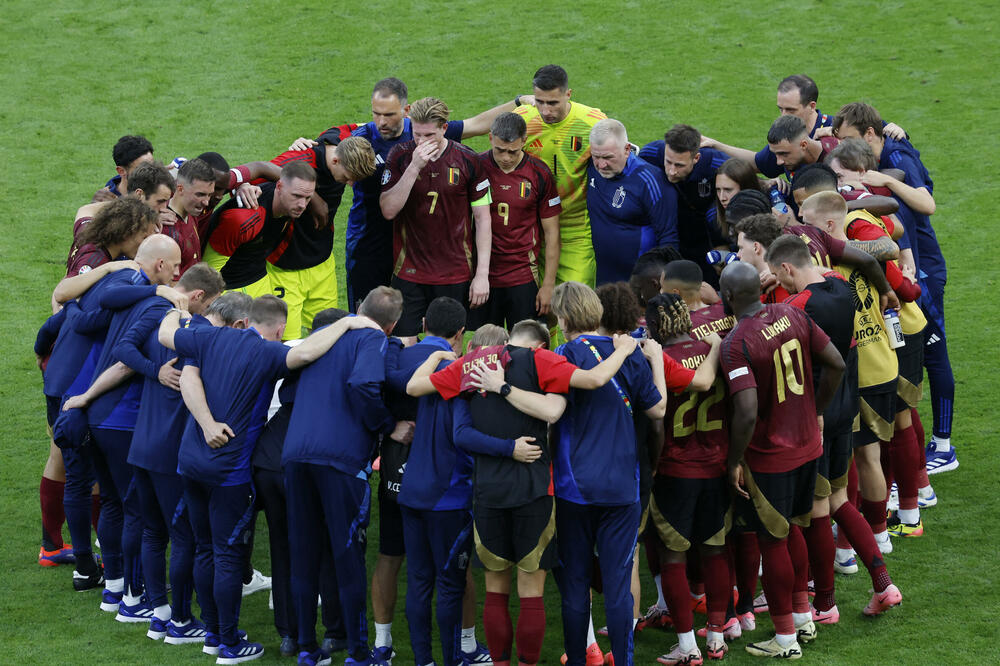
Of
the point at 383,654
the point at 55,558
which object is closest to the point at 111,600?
the point at 55,558

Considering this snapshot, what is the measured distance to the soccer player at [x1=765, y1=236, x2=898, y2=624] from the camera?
607cm

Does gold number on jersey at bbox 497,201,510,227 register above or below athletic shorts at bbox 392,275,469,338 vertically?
above

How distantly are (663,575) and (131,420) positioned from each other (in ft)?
9.64

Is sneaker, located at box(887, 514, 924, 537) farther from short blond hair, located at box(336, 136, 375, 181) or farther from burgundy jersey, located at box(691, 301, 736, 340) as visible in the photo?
short blond hair, located at box(336, 136, 375, 181)

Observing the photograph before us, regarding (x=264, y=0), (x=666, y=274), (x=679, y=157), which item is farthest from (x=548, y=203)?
(x=264, y=0)

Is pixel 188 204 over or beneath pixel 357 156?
beneath

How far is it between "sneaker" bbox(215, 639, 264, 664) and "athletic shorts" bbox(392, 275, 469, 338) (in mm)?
2812

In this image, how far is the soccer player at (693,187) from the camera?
7.71 metres

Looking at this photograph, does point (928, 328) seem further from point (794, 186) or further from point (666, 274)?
point (666, 274)

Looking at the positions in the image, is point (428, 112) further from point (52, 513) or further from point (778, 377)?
point (52, 513)

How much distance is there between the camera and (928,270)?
27.2 feet

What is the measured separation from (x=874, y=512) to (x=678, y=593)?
1603 mm

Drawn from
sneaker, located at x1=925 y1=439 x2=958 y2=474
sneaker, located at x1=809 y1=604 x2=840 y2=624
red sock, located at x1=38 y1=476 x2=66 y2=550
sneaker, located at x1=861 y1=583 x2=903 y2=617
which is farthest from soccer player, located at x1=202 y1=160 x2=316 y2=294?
sneaker, located at x1=925 y1=439 x2=958 y2=474

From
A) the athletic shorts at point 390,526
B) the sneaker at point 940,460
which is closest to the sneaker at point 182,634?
the athletic shorts at point 390,526
